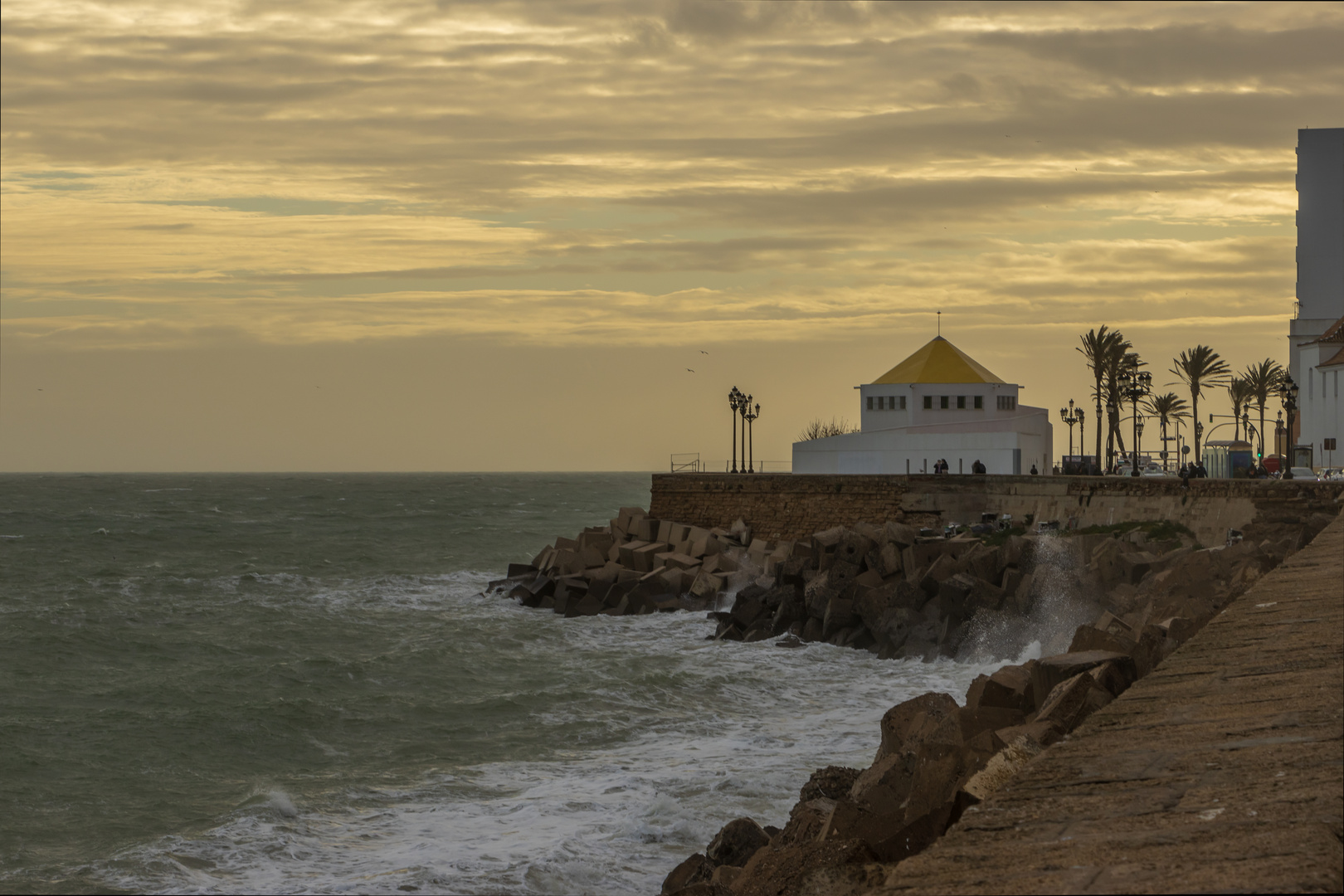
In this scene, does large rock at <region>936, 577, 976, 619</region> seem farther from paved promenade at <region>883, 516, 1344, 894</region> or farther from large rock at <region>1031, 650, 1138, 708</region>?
paved promenade at <region>883, 516, 1344, 894</region>

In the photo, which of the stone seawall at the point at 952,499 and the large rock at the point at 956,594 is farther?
the stone seawall at the point at 952,499

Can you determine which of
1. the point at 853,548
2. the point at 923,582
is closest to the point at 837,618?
the point at 923,582

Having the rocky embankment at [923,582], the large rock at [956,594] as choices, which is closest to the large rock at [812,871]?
the rocky embankment at [923,582]

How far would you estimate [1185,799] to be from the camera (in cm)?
447

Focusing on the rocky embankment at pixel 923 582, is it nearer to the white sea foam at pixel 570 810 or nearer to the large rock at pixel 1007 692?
the white sea foam at pixel 570 810

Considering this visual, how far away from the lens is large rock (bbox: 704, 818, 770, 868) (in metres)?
9.92

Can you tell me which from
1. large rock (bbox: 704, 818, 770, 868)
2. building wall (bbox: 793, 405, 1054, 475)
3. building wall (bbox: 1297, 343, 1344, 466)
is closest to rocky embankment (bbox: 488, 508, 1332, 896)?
large rock (bbox: 704, 818, 770, 868)

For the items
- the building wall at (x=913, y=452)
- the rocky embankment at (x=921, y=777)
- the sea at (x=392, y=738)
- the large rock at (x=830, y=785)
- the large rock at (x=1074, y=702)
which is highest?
the building wall at (x=913, y=452)

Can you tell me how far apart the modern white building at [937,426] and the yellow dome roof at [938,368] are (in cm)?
4

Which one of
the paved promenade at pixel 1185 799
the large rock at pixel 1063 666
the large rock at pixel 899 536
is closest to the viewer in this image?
the paved promenade at pixel 1185 799

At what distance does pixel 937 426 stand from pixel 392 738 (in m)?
38.5

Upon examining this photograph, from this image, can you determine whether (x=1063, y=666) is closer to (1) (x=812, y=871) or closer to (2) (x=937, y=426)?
(1) (x=812, y=871)

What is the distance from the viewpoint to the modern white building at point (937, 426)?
4991cm

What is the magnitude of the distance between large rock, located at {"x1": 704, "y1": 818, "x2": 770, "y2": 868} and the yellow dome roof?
48.6 m
